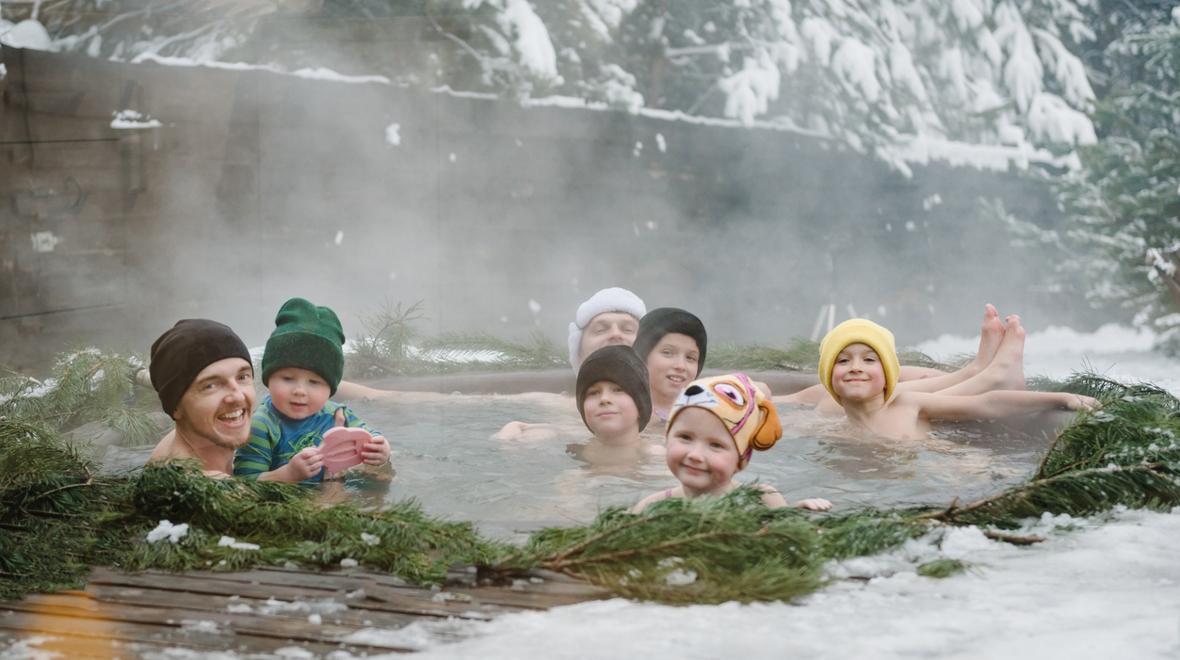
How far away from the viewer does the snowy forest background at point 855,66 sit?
391 inches

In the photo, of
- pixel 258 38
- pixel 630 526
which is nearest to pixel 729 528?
pixel 630 526

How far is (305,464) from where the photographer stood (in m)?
3.96

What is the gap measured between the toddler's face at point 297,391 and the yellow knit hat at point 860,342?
2.01 m

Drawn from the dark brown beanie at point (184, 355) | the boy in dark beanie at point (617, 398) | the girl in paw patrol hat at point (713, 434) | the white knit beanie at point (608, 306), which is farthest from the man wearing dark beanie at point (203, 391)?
the white knit beanie at point (608, 306)

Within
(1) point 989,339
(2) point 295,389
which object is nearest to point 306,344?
(2) point 295,389

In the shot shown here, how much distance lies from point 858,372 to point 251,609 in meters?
3.09

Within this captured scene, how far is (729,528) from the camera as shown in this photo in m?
3.00

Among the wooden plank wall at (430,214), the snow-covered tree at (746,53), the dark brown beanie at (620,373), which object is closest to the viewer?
the dark brown beanie at (620,373)

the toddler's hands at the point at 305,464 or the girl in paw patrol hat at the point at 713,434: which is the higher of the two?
the girl in paw patrol hat at the point at 713,434

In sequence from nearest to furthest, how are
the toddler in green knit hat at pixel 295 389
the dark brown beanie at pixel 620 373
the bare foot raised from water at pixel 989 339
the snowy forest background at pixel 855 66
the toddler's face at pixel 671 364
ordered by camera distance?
the toddler in green knit hat at pixel 295 389 → the dark brown beanie at pixel 620 373 → the toddler's face at pixel 671 364 → the bare foot raised from water at pixel 989 339 → the snowy forest background at pixel 855 66

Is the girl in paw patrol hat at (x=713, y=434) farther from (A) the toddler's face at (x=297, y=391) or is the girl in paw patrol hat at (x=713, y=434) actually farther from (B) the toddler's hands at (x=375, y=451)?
(A) the toddler's face at (x=297, y=391)

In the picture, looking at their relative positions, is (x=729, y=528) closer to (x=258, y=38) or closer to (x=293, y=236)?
(x=293, y=236)

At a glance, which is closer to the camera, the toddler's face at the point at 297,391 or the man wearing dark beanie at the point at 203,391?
the man wearing dark beanie at the point at 203,391

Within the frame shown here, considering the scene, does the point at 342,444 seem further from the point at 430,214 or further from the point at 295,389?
the point at 430,214
